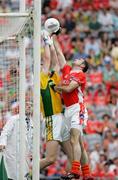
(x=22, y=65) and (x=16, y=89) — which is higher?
(x=22, y=65)

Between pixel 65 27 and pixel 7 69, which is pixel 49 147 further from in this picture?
pixel 65 27

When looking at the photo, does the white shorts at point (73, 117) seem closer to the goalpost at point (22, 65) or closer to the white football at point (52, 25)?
the goalpost at point (22, 65)

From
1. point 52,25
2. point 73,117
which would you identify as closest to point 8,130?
point 73,117

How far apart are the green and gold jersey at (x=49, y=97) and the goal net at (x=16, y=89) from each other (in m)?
0.23

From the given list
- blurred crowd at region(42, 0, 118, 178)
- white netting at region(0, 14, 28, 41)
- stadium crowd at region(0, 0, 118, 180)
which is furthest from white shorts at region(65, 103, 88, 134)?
blurred crowd at region(42, 0, 118, 178)

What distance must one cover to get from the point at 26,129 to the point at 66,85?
2.96ft

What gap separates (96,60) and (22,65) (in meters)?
11.2

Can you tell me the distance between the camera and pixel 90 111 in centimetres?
2142

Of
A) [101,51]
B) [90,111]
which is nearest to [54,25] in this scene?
[90,111]

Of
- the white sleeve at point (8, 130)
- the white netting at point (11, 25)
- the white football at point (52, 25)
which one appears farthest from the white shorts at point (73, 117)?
the white netting at point (11, 25)

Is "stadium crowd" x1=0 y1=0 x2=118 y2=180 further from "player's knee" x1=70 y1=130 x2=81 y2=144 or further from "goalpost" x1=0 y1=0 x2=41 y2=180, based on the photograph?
Result: "goalpost" x1=0 y1=0 x2=41 y2=180

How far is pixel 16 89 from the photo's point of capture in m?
12.7

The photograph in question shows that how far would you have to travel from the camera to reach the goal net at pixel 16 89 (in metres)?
11.9

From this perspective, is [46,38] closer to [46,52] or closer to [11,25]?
[46,52]
